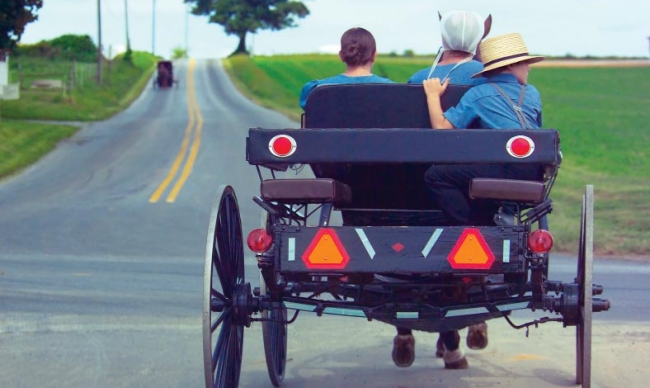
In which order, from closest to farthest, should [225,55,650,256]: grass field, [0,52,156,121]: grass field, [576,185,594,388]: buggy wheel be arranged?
[576,185,594,388]: buggy wheel → [225,55,650,256]: grass field → [0,52,156,121]: grass field

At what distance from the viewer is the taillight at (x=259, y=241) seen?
515 cm

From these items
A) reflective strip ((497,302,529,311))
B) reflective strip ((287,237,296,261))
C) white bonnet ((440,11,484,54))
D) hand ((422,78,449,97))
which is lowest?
reflective strip ((497,302,529,311))

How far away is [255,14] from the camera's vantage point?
10662 centimetres

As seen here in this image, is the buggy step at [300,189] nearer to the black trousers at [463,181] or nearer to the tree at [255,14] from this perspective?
the black trousers at [463,181]

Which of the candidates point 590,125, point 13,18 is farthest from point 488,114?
point 590,125

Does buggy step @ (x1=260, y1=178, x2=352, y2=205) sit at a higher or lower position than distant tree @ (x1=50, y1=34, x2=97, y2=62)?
lower

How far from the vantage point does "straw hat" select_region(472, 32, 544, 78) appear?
215 inches

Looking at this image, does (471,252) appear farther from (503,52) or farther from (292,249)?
(503,52)

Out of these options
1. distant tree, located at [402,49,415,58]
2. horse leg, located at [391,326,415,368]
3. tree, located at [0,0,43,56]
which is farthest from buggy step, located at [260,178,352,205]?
distant tree, located at [402,49,415,58]

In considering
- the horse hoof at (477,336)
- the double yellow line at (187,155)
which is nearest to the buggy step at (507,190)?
the horse hoof at (477,336)

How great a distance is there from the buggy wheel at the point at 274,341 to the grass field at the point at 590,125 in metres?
8.11

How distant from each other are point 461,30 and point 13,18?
32.3 meters

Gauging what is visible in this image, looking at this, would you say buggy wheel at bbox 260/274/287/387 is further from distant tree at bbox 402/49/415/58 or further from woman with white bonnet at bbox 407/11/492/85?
distant tree at bbox 402/49/415/58

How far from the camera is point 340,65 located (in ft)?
283
